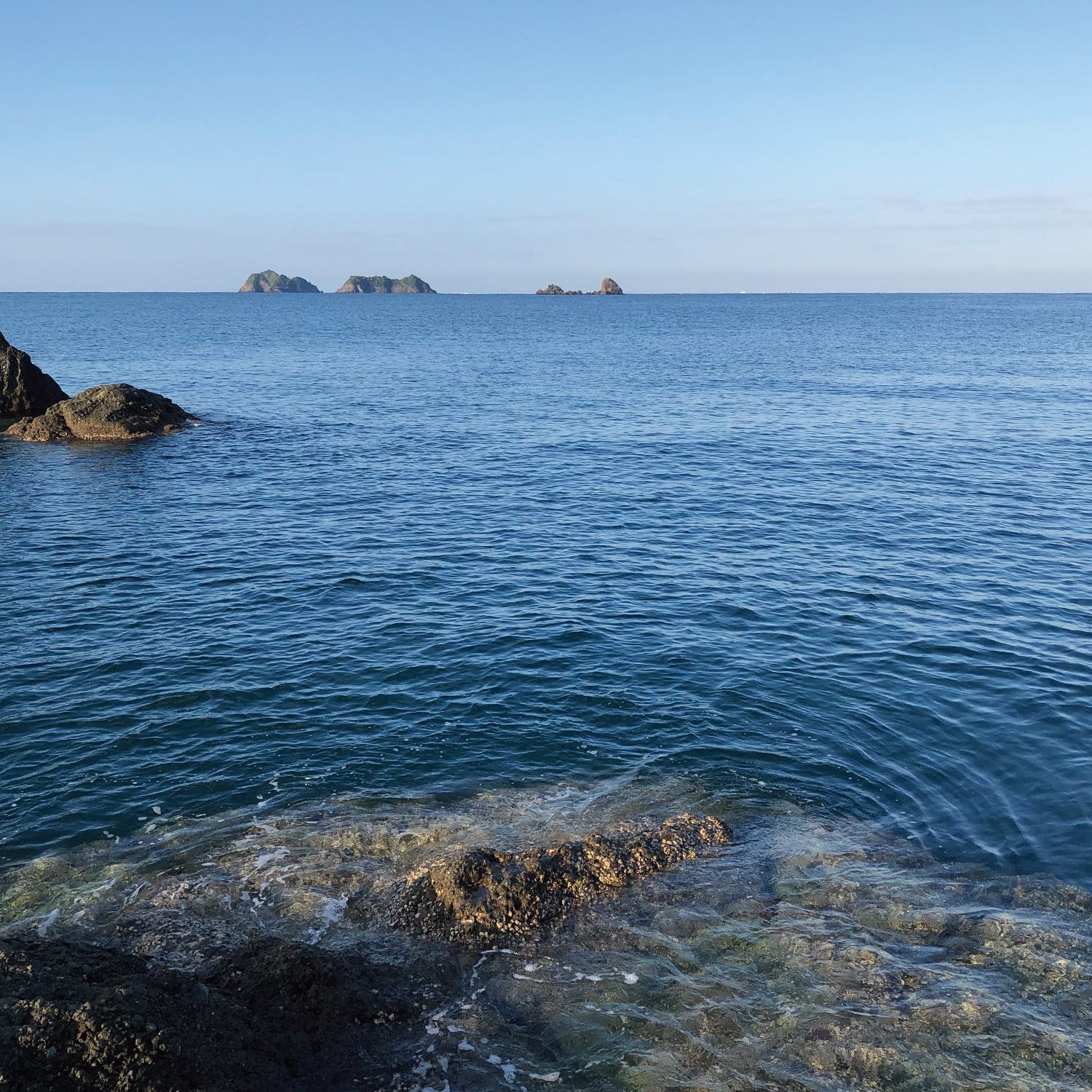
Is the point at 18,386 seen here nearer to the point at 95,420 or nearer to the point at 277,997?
the point at 95,420

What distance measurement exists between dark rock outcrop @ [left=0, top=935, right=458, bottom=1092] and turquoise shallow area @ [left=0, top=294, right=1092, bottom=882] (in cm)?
582

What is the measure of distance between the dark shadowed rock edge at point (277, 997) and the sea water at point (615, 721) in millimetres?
759

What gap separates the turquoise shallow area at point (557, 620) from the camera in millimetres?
18344

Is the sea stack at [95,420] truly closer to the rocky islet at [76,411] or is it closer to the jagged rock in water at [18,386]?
the rocky islet at [76,411]

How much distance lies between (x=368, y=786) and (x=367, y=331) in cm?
15364

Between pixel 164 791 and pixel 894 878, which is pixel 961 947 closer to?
pixel 894 878

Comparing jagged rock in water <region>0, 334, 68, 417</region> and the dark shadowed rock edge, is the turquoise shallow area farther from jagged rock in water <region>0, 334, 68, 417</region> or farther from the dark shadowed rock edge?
jagged rock in water <region>0, 334, 68, 417</region>

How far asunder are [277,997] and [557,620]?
52.2ft

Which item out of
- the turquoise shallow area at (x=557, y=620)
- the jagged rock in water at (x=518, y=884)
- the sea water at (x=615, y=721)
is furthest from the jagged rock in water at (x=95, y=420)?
the jagged rock in water at (x=518, y=884)

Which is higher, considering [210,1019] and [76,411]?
[76,411]

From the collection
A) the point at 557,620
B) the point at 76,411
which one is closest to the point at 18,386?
the point at 76,411

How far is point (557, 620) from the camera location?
26.1 m

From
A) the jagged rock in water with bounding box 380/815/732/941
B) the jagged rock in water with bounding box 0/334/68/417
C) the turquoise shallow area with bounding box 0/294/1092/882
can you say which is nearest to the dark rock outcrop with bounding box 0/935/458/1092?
the jagged rock in water with bounding box 380/815/732/941

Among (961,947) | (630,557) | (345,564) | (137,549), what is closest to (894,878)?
(961,947)
